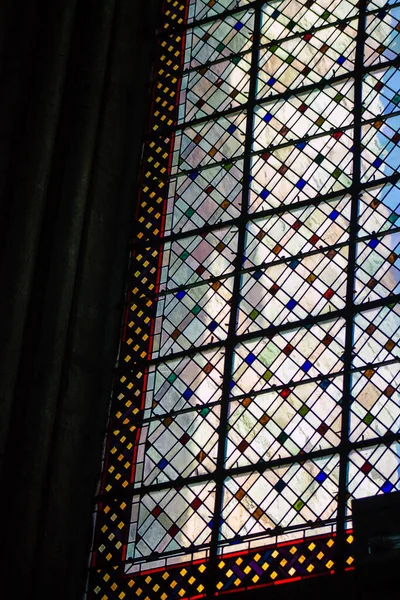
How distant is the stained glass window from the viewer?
9.19 m

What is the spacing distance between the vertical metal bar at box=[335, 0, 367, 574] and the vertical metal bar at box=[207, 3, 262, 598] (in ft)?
2.59

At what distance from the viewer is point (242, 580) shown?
356 inches

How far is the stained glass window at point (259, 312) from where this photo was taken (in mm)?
9188

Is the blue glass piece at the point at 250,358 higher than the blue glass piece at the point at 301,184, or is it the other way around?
the blue glass piece at the point at 301,184

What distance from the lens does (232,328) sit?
10.1 m

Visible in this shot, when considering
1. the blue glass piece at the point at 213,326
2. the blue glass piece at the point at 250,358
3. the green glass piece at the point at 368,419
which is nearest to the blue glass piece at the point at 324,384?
the green glass piece at the point at 368,419

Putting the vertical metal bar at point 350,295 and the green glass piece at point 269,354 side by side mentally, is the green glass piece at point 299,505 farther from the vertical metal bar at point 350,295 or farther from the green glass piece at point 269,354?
the green glass piece at point 269,354

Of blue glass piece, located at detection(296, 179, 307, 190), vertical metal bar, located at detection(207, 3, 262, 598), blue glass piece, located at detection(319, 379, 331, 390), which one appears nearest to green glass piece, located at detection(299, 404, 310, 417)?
blue glass piece, located at detection(319, 379, 331, 390)

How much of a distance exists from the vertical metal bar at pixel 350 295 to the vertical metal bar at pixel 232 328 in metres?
0.79

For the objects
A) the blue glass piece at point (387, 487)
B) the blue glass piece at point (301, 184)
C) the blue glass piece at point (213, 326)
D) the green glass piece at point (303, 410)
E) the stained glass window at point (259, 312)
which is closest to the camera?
the blue glass piece at point (387, 487)

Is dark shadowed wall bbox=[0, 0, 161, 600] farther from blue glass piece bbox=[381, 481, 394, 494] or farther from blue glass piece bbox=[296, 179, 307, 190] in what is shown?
A: blue glass piece bbox=[381, 481, 394, 494]

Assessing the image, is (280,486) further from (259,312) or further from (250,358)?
(259,312)

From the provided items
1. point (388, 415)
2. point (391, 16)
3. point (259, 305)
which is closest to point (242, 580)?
point (388, 415)

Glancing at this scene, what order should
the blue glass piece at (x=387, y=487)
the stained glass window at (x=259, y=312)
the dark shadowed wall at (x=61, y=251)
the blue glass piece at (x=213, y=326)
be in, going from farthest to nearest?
the blue glass piece at (x=213, y=326) → the dark shadowed wall at (x=61, y=251) → the stained glass window at (x=259, y=312) → the blue glass piece at (x=387, y=487)
